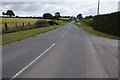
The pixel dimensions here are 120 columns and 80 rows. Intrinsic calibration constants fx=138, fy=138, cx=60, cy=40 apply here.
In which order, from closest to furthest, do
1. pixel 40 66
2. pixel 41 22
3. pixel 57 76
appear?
1. pixel 57 76
2. pixel 40 66
3. pixel 41 22

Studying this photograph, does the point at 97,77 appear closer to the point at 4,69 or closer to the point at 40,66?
the point at 40,66

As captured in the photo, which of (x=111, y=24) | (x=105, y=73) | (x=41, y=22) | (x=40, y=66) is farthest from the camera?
(x=41, y=22)

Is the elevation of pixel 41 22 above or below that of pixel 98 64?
above

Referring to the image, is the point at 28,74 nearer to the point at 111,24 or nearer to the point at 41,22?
the point at 111,24

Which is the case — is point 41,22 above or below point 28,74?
above

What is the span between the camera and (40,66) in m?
6.30

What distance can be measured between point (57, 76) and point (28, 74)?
1.13 meters

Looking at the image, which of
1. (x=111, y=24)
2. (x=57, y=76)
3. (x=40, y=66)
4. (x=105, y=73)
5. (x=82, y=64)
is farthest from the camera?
(x=111, y=24)

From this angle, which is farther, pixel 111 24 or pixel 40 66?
pixel 111 24

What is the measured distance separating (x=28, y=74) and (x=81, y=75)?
2.05m

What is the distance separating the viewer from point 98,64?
6844 millimetres

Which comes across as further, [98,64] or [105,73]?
[98,64]

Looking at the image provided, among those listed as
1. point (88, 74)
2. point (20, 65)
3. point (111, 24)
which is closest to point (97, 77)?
point (88, 74)

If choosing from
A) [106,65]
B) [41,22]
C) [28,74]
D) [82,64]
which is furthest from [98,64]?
[41,22]
